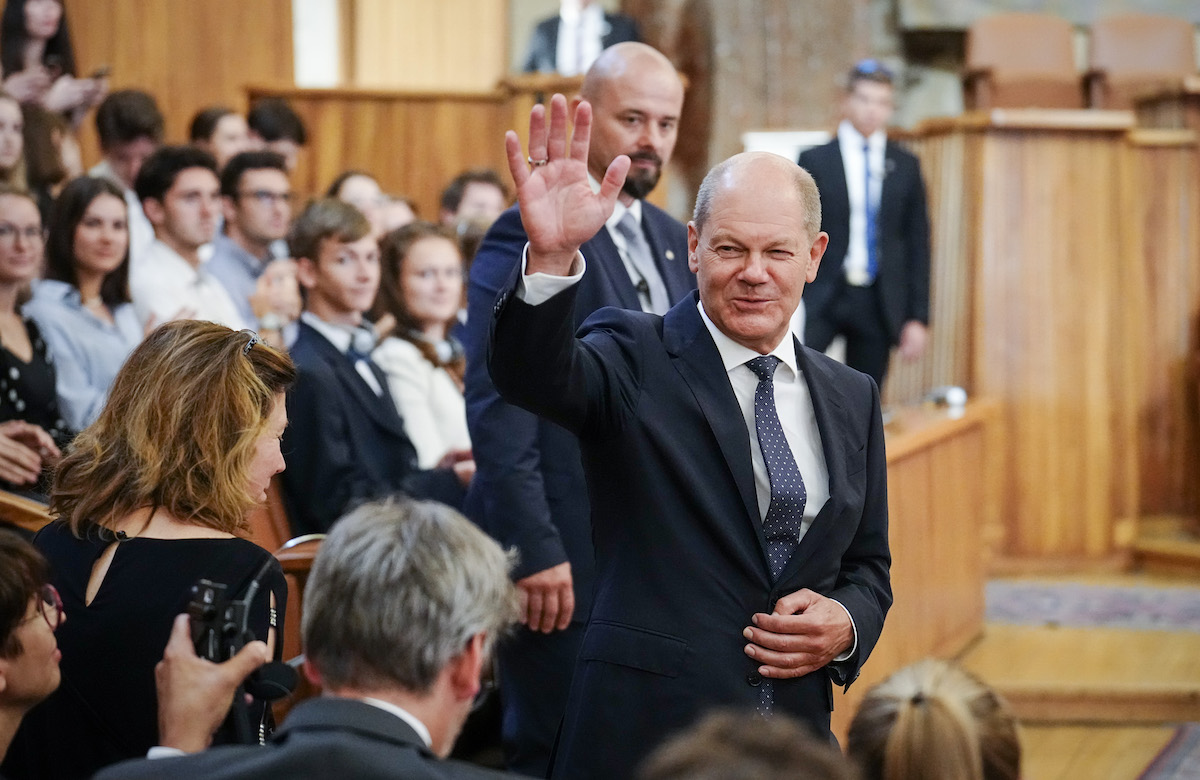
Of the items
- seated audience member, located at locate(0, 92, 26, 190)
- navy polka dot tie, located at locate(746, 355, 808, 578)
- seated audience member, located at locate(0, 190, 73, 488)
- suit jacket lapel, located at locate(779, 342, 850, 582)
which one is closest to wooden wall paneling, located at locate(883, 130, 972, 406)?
seated audience member, located at locate(0, 92, 26, 190)

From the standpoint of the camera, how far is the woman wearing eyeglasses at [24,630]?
5.04 ft

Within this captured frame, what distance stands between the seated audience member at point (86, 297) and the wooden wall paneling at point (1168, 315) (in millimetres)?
4111

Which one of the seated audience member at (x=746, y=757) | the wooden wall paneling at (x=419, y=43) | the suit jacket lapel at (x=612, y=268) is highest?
the wooden wall paneling at (x=419, y=43)

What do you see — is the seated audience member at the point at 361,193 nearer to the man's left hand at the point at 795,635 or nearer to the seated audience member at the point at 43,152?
the seated audience member at the point at 43,152

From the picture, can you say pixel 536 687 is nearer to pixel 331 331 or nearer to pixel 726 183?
pixel 726 183

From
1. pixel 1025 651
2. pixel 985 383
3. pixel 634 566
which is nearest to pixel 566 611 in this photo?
pixel 634 566

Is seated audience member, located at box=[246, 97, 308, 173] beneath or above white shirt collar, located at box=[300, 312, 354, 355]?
above

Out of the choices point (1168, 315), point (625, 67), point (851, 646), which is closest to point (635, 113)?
point (625, 67)

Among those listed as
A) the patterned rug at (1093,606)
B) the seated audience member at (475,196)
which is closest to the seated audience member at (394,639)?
the seated audience member at (475,196)

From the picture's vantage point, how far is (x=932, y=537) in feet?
13.7

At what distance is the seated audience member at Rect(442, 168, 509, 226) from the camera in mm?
4898

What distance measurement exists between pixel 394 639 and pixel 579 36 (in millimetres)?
4972

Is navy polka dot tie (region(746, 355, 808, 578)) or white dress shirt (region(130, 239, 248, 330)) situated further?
white dress shirt (region(130, 239, 248, 330))

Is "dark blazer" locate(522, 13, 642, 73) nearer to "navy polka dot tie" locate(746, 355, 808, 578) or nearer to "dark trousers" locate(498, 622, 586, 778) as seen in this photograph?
"dark trousers" locate(498, 622, 586, 778)
